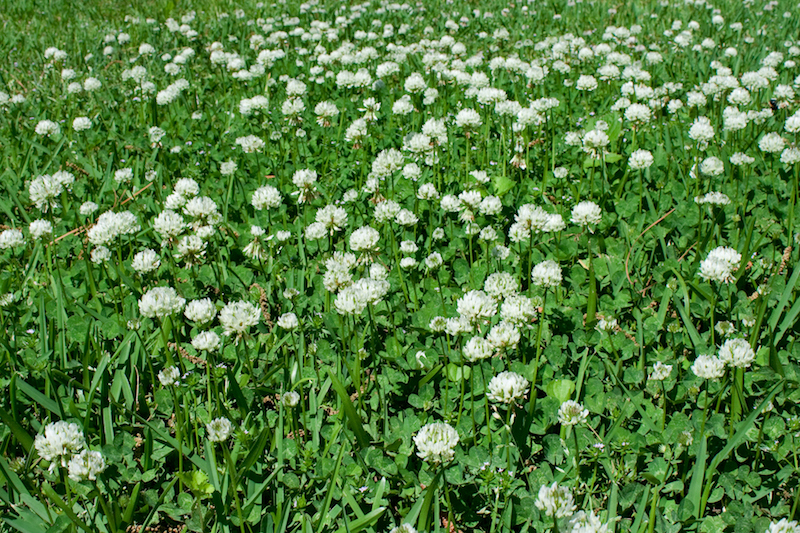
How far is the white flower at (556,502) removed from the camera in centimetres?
158

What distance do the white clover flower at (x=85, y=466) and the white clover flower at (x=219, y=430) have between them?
0.30 m

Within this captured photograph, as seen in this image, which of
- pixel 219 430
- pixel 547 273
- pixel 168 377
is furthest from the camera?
pixel 547 273

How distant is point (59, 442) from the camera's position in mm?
1777

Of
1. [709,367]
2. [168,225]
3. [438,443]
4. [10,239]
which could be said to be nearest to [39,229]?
[10,239]

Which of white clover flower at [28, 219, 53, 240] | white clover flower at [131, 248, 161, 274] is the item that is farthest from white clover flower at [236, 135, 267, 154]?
white clover flower at [131, 248, 161, 274]

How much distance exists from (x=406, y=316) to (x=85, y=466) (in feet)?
4.32

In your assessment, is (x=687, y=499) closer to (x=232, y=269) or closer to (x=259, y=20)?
(x=232, y=269)

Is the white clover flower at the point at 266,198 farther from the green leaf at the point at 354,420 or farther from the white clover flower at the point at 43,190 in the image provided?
the green leaf at the point at 354,420

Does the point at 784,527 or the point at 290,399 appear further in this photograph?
the point at 290,399

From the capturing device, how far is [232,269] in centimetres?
304

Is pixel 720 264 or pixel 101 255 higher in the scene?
pixel 720 264

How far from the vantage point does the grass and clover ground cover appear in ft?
6.14

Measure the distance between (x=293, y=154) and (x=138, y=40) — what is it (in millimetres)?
4258

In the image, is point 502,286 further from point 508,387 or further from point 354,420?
point 354,420
